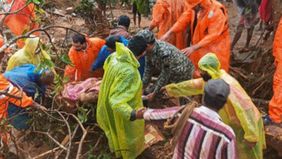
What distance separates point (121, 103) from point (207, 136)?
3.89 ft

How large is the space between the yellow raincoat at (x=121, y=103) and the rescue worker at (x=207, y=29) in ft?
3.79

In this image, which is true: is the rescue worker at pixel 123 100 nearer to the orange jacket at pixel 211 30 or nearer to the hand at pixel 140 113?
the hand at pixel 140 113

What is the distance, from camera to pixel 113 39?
16.6 feet

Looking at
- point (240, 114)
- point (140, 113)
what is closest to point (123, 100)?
point (140, 113)

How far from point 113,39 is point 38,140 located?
1.46 m

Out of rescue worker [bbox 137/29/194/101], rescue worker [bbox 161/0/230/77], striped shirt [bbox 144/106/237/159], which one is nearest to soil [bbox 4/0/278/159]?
rescue worker [bbox 137/29/194/101]

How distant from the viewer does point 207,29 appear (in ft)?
18.1

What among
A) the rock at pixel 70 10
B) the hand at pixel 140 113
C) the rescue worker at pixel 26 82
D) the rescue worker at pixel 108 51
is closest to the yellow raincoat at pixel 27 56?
the rescue worker at pixel 26 82

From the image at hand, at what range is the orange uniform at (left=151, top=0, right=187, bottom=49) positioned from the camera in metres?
6.10

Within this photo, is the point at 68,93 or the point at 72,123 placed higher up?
the point at 68,93

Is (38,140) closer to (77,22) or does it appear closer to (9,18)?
(9,18)

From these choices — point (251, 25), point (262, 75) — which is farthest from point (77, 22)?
point (262, 75)

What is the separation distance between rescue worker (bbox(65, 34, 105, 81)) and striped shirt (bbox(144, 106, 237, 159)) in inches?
98.4

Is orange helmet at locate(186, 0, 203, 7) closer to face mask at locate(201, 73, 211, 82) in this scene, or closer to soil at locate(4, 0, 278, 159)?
soil at locate(4, 0, 278, 159)
